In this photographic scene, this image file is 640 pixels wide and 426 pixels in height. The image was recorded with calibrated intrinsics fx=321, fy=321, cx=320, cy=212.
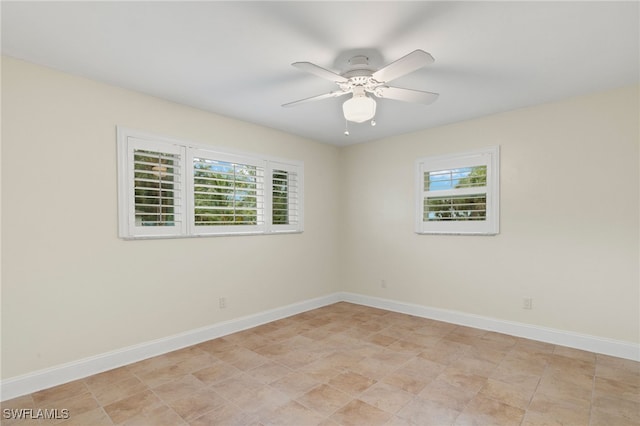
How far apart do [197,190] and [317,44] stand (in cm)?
207

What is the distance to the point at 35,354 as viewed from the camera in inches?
98.0

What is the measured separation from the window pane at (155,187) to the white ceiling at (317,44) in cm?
63

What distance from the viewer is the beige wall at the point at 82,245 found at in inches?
95.7

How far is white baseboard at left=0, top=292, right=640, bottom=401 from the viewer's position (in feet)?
8.18

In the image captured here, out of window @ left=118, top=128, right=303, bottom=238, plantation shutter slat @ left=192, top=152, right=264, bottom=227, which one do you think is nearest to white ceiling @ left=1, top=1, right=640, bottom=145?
window @ left=118, top=128, right=303, bottom=238

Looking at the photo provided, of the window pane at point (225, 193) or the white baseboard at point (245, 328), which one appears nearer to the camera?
the white baseboard at point (245, 328)

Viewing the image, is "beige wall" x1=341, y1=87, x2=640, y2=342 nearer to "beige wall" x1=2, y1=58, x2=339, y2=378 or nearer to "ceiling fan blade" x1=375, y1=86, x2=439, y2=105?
"ceiling fan blade" x1=375, y1=86, x2=439, y2=105

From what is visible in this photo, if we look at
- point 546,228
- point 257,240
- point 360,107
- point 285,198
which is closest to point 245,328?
point 257,240

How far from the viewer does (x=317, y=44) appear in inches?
88.0

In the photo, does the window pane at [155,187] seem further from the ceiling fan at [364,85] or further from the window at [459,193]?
the window at [459,193]

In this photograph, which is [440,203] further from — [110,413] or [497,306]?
[110,413]

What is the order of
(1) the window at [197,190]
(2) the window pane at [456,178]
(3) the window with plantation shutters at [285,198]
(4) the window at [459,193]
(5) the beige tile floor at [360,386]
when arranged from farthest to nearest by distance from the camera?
(3) the window with plantation shutters at [285,198]
(2) the window pane at [456,178]
(4) the window at [459,193]
(1) the window at [197,190]
(5) the beige tile floor at [360,386]

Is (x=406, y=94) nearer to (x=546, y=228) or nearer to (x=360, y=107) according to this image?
(x=360, y=107)

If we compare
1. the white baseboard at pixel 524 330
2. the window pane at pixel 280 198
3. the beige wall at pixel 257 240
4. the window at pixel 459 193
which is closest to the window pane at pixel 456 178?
the window at pixel 459 193
